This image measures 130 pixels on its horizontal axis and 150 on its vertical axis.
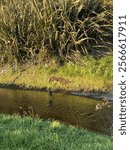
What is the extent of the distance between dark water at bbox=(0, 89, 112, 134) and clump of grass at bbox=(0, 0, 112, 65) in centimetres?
102

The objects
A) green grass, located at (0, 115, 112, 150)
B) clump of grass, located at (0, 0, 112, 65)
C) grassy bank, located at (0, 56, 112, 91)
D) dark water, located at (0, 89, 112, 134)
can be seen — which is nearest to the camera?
green grass, located at (0, 115, 112, 150)

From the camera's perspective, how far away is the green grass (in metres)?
5.18

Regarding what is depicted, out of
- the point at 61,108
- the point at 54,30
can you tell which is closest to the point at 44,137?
the point at 61,108

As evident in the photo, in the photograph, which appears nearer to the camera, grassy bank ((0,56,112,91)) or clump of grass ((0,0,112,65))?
grassy bank ((0,56,112,91))

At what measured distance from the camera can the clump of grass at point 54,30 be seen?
9.41 m

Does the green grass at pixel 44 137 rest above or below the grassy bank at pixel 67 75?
below

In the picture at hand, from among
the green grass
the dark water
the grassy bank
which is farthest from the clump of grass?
the green grass

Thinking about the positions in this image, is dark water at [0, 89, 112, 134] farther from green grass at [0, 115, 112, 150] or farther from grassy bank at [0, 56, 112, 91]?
green grass at [0, 115, 112, 150]

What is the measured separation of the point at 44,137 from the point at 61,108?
7.70 feet

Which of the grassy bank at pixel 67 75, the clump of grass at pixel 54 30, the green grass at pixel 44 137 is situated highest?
the clump of grass at pixel 54 30

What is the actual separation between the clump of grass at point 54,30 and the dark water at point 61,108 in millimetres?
1019

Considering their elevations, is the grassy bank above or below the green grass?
above

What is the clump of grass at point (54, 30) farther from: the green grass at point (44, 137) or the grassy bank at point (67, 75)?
the green grass at point (44, 137)

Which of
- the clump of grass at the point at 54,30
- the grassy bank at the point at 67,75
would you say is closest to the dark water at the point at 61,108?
the grassy bank at the point at 67,75
